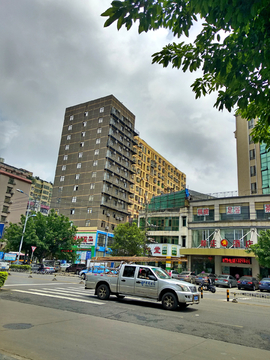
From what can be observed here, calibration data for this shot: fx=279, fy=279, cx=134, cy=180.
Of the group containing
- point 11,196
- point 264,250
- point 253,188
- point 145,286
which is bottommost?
point 145,286

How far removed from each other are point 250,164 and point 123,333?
49.6m

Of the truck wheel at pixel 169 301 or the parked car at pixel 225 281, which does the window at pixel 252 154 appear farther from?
the truck wheel at pixel 169 301

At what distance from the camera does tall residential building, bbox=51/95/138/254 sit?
56406mm

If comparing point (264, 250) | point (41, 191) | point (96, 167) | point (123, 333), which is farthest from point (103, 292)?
point (41, 191)

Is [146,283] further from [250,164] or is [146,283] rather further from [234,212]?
[250,164]

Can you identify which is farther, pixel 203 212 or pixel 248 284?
pixel 203 212

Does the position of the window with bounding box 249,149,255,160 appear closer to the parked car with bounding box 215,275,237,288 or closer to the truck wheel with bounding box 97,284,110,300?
the parked car with bounding box 215,275,237,288

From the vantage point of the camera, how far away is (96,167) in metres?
58.4

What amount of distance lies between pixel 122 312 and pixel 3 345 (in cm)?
524

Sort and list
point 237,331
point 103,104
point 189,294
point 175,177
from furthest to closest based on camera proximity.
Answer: point 175,177 → point 103,104 → point 189,294 → point 237,331

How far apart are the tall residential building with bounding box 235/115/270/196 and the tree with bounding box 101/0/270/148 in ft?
150

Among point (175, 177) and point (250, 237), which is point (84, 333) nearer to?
point (250, 237)

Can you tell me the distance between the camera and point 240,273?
136 feet

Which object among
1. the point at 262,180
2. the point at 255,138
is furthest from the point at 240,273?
the point at 255,138
